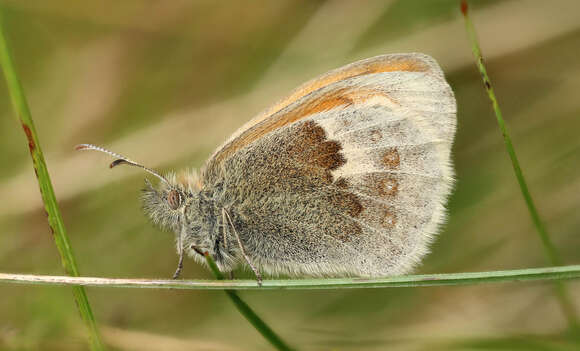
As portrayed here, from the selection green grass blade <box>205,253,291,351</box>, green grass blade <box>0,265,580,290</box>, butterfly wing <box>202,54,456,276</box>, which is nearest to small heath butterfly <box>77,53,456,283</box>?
butterfly wing <box>202,54,456,276</box>

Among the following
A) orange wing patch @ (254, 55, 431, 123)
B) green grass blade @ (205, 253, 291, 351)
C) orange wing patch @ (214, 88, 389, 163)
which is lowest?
green grass blade @ (205, 253, 291, 351)

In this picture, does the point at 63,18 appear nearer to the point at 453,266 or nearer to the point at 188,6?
the point at 188,6

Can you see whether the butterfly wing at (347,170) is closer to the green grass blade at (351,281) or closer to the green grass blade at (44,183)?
the green grass blade at (351,281)

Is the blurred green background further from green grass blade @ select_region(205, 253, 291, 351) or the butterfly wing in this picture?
green grass blade @ select_region(205, 253, 291, 351)

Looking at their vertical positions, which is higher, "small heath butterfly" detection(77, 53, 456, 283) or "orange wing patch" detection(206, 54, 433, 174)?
"orange wing patch" detection(206, 54, 433, 174)

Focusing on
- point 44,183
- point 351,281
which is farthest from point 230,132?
point 351,281

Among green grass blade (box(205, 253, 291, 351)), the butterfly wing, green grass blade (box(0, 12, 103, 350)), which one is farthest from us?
the butterfly wing

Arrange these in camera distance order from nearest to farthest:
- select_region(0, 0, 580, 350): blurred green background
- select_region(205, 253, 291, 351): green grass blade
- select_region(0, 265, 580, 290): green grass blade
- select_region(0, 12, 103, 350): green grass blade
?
select_region(0, 265, 580, 290): green grass blade, select_region(0, 12, 103, 350): green grass blade, select_region(205, 253, 291, 351): green grass blade, select_region(0, 0, 580, 350): blurred green background

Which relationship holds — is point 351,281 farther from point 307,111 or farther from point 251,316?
point 307,111
